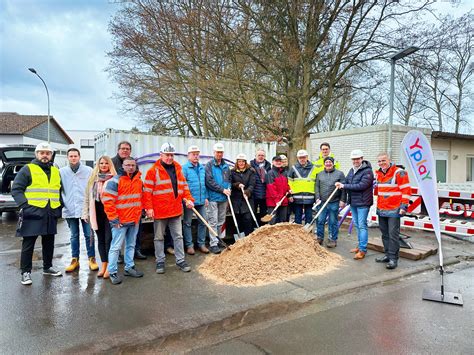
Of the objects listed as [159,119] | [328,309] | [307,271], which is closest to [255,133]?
[159,119]

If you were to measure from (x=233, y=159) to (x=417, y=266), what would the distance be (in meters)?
4.30

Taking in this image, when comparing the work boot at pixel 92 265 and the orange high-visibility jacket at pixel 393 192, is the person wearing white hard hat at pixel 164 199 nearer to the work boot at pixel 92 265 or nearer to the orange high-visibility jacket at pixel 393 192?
the work boot at pixel 92 265

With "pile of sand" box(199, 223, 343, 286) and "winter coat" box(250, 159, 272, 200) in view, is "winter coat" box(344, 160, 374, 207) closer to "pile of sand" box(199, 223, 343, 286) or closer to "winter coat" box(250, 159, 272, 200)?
"pile of sand" box(199, 223, 343, 286)

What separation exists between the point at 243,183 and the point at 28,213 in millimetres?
3611

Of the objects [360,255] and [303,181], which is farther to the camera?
[303,181]

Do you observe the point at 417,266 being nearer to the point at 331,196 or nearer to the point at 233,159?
the point at 331,196

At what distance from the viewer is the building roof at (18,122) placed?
34.9 metres

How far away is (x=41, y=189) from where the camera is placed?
4859 mm

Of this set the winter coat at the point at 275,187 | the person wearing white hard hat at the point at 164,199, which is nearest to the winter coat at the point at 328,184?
the winter coat at the point at 275,187

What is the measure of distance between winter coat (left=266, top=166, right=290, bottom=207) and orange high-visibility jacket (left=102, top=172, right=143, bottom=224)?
2.79 metres

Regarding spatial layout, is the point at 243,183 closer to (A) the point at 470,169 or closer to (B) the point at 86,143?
(A) the point at 470,169

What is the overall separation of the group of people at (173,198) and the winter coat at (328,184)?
0.02 m

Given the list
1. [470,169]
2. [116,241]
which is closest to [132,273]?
[116,241]

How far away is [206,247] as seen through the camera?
6.80 meters
